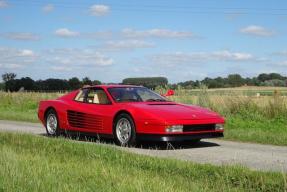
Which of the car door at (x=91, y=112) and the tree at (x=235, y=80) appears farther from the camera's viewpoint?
the tree at (x=235, y=80)

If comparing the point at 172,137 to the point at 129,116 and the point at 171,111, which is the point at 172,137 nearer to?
the point at 171,111

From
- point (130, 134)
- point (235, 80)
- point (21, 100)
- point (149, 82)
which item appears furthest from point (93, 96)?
point (235, 80)

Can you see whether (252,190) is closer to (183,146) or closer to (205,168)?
(205,168)

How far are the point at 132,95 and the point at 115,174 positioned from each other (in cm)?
538

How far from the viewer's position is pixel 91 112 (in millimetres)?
12367

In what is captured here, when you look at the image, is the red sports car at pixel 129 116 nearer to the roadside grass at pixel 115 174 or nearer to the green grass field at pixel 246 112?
the roadside grass at pixel 115 174

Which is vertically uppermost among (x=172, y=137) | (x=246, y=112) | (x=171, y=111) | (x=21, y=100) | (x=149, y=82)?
(x=149, y=82)

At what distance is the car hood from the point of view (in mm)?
11000

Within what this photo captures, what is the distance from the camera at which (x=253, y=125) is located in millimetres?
16562

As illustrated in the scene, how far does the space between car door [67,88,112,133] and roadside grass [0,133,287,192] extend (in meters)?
2.51

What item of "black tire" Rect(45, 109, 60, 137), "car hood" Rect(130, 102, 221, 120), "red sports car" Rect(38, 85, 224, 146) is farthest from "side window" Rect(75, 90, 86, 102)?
"car hood" Rect(130, 102, 221, 120)

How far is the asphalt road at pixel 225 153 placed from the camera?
9055 mm

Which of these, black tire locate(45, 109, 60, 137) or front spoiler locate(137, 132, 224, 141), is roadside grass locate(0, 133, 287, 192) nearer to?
front spoiler locate(137, 132, 224, 141)

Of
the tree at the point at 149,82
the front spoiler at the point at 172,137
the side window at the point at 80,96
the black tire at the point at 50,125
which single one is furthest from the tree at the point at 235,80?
the front spoiler at the point at 172,137
